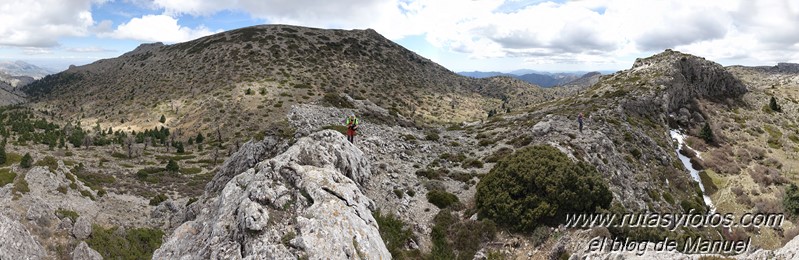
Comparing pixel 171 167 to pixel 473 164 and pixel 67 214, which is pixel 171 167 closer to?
pixel 67 214

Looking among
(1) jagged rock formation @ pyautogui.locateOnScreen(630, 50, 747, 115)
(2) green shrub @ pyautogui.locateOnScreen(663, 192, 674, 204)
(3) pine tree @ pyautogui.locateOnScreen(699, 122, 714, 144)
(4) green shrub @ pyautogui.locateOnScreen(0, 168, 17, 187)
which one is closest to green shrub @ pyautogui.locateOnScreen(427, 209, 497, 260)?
(2) green shrub @ pyautogui.locateOnScreen(663, 192, 674, 204)

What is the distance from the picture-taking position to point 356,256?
1617cm

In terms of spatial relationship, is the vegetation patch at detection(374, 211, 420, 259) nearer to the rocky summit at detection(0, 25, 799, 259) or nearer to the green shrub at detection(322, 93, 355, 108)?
the rocky summit at detection(0, 25, 799, 259)

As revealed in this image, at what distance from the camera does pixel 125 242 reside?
81.1ft

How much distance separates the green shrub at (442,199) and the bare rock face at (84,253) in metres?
20.6

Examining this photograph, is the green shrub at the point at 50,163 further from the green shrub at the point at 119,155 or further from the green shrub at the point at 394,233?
the green shrub at the point at 394,233

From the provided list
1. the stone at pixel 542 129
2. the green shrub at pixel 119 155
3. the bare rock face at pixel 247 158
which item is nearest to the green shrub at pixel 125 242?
the bare rock face at pixel 247 158

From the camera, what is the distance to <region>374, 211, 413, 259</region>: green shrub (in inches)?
840

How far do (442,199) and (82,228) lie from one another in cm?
2297

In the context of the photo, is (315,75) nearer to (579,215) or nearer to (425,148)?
(425,148)

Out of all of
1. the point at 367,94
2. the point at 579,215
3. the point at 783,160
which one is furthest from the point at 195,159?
the point at 783,160

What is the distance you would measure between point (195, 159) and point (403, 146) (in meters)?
31.8

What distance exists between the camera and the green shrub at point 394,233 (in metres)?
21.3

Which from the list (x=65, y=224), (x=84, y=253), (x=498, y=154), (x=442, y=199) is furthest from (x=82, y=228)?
(x=498, y=154)
